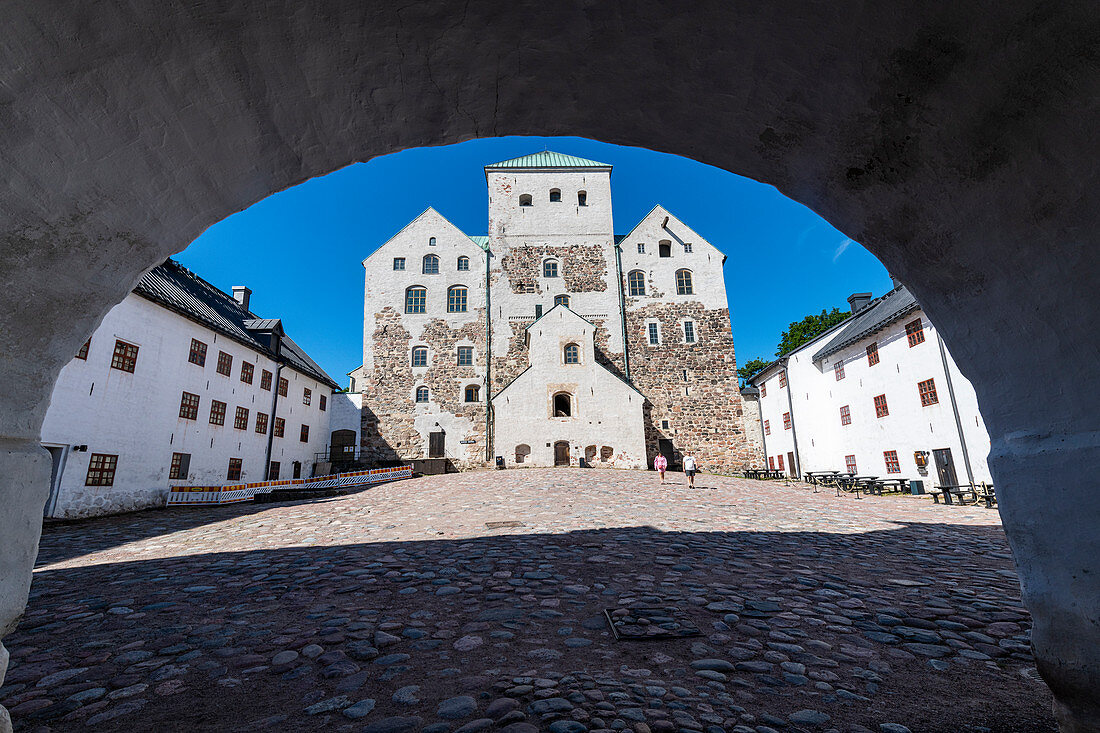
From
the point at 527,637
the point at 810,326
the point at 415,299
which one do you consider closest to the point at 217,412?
the point at 415,299

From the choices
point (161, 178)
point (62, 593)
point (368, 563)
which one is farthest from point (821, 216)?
point (62, 593)

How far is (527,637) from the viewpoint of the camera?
12.7 ft

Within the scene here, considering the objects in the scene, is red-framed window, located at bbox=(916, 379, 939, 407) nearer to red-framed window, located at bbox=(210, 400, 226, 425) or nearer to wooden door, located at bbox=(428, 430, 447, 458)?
wooden door, located at bbox=(428, 430, 447, 458)

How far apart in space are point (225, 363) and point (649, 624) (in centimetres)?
2113

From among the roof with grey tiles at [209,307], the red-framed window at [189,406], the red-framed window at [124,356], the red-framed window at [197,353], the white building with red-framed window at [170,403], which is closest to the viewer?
the white building with red-framed window at [170,403]

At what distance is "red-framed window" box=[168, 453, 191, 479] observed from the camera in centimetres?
1727

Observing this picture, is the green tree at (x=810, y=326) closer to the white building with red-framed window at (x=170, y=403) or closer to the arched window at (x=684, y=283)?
the arched window at (x=684, y=283)

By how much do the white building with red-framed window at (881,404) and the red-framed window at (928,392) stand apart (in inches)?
1.3

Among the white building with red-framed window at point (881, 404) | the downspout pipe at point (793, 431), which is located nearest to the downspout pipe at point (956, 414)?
the white building with red-framed window at point (881, 404)

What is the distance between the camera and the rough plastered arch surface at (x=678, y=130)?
5.57 ft

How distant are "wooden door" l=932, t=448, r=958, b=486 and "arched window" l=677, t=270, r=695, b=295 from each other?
16.9m

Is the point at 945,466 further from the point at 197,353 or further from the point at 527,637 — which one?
the point at 197,353

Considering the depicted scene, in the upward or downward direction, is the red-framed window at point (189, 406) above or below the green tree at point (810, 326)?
below

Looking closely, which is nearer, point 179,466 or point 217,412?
point 179,466
